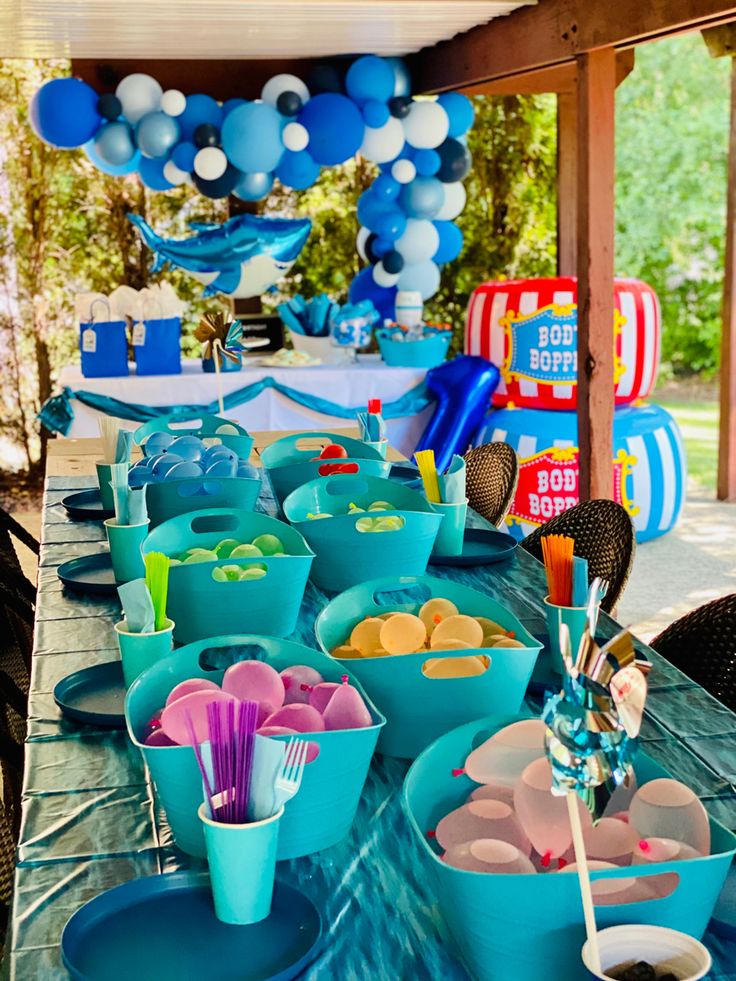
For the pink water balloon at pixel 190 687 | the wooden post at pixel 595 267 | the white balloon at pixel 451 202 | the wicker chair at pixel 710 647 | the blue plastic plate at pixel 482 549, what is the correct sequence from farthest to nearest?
1. the white balloon at pixel 451 202
2. the wooden post at pixel 595 267
3. the blue plastic plate at pixel 482 549
4. the wicker chair at pixel 710 647
5. the pink water balloon at pixel 190 687

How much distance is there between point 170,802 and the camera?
3.87ft

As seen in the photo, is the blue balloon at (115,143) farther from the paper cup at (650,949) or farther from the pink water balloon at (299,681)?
the paper cup at (650,949)

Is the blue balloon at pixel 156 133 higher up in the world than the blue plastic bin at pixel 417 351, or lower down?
higher up

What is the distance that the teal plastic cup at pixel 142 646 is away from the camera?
1.55 m

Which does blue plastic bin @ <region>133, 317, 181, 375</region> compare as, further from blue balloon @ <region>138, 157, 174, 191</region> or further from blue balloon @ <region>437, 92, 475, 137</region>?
blue balloon @ <region>437, 92, 475, 137</region>

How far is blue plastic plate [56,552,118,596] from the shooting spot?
84.7 inches

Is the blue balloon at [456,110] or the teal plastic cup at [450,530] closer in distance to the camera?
the teal plastic cup at [450,530]

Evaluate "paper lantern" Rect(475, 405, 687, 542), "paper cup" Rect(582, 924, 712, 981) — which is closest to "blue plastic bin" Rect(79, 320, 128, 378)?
"paper lantern" Rect(475, 405, 687, 542)

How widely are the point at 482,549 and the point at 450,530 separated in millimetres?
130

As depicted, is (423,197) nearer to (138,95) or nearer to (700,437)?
(138,95)

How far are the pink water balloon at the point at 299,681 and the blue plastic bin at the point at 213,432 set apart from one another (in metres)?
→ 1.66

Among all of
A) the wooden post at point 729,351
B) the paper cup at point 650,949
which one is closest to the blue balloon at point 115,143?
the wooden post at point 729,351

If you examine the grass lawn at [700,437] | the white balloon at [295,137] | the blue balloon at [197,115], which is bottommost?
the grass lawn at [700,437]

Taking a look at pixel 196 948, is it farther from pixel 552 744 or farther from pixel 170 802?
pixel 552 744
